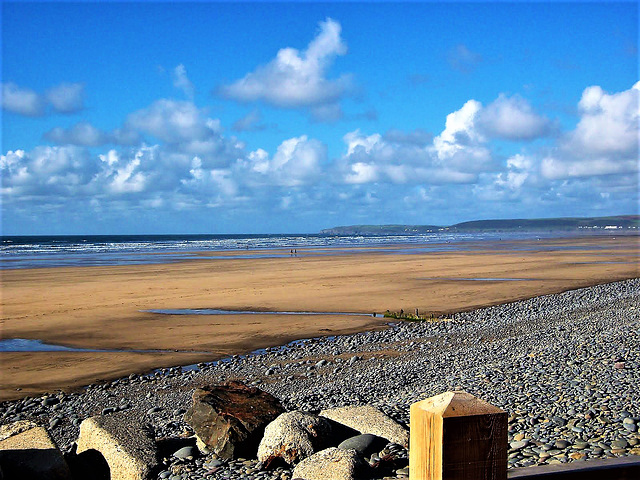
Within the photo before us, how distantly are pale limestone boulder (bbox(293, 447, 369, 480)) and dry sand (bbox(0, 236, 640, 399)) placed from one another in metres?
7.85

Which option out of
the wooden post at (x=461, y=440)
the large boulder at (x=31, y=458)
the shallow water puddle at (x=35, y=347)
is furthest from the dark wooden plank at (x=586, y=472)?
the shallow water puddle at (x=35, y=347)

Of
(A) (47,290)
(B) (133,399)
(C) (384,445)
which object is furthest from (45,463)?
(A) (47,290)

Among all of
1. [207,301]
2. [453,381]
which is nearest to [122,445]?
[453,381]

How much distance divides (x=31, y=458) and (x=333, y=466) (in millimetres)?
3238

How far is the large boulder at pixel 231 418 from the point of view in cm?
732

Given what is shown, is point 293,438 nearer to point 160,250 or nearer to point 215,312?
point 215,312

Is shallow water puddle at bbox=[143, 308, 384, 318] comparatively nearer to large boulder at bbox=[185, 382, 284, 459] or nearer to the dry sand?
the dry sand

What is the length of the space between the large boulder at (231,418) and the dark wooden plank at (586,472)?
211 inches

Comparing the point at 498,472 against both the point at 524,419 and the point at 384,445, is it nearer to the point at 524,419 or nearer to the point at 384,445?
the point at 384,445

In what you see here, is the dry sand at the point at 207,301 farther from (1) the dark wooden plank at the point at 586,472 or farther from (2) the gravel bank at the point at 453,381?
(1) the dark wooden plank at the point at 586,472

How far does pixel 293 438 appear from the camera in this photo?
6.88 metres

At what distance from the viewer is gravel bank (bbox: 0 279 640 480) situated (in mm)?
6902

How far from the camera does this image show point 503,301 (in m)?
23.1

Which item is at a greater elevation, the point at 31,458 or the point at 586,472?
the point at 586,472
